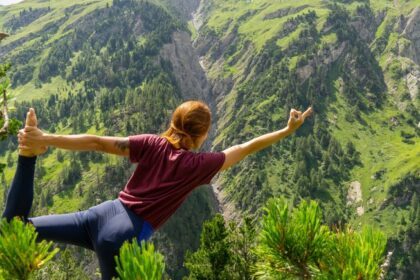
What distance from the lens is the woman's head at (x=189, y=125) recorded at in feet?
16.8

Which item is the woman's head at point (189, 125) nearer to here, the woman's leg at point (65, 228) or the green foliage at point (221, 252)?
the woman's leg at point (65, 228)

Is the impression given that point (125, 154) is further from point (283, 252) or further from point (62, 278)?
point (62, 278)

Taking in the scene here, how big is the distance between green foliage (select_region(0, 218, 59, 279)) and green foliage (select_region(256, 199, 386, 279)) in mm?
Result: 1835

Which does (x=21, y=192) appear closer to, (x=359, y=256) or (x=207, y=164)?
(x=207, y=164)

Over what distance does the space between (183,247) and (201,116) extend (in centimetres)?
19861

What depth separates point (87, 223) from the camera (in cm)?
454

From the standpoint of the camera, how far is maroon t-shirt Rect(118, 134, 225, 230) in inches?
188

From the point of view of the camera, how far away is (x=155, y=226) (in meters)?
4.75

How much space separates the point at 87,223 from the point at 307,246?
2137mm

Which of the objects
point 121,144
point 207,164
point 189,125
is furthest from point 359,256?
point 121,144

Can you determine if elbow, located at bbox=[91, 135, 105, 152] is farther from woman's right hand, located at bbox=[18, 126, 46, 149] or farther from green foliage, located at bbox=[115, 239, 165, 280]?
green foliage, located at bbox=[115, 239, 165, 280]

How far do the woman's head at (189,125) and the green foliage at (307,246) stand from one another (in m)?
1.56

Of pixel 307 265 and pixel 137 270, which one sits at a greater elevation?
pixel 137 270

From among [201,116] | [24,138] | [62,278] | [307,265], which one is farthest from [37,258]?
[62,278]
